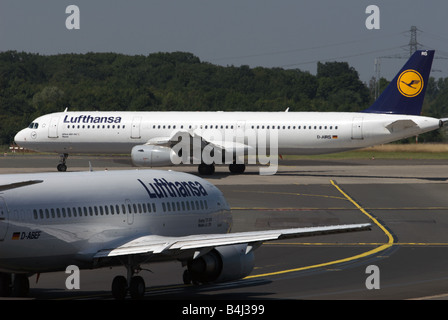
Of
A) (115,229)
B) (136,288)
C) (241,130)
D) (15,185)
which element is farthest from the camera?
(241,130)

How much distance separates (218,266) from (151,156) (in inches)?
1518

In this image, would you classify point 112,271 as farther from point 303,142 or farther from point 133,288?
point 303,142

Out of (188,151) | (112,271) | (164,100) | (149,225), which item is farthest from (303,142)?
(164,100)

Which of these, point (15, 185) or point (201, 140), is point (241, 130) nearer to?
point (201, 140)

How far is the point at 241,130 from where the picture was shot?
66.1 metres

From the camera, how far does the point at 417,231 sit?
38.1 meters

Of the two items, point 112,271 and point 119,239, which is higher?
point 119,239

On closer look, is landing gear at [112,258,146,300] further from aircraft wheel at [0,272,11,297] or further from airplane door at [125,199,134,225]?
aircraft wheel at [0,272,11,297]

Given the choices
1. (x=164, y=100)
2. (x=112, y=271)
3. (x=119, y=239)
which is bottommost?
(x=112, y=271)

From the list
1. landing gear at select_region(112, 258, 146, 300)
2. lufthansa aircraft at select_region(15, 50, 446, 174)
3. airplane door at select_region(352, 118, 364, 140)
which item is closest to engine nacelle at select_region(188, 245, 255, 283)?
landing gear at select_region(112, 258, 146, 300)

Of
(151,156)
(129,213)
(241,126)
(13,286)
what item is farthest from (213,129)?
(13,286)

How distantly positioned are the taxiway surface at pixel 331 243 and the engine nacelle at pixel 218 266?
1.88 ft

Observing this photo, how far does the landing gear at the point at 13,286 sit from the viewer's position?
22672 millimetres
